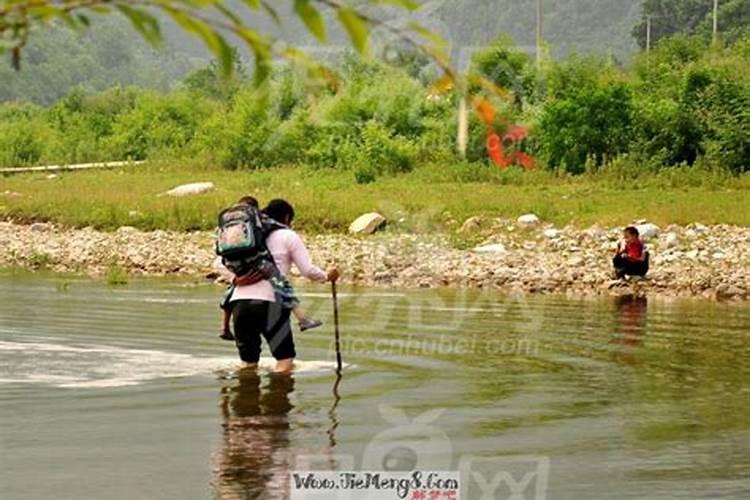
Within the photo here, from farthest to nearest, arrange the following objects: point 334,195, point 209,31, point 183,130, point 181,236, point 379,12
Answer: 1. point 183,130
2. point 334,195
3. point 181,236
4. point 379,12
5. point 209,31

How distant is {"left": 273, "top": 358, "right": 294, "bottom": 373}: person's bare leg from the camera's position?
43.4 feet

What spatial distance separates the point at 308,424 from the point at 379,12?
8102 millimetres

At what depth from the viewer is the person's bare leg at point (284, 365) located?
13.2 metres

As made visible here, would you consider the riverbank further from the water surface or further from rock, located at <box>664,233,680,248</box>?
the water surface

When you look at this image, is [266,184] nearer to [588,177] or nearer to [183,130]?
[588,177]

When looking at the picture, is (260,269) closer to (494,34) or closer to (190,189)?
(190,189)

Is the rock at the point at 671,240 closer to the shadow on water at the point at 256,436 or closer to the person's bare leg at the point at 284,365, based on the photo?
the shadow on water at the point at 256,436

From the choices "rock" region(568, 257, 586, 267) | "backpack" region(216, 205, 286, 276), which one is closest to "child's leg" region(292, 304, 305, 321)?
"backpack" region(216, 205, 286, 276)

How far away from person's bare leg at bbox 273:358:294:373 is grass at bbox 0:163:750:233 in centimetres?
1714

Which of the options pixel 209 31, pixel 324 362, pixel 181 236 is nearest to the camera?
pixel 209 31

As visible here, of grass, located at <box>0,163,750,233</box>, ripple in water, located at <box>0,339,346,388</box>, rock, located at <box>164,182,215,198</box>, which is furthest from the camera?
rock, located at <box>164,182,215,198</box>

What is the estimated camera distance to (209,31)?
2.46 meters

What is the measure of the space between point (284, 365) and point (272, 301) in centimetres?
93

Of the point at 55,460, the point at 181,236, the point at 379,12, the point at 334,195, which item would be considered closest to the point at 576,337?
the point at 55,460
